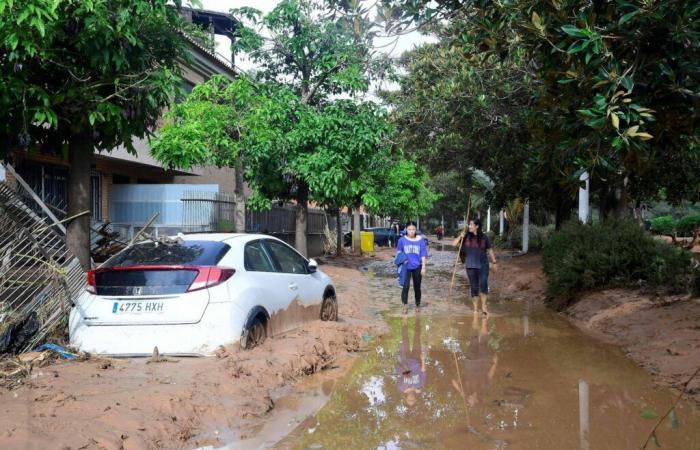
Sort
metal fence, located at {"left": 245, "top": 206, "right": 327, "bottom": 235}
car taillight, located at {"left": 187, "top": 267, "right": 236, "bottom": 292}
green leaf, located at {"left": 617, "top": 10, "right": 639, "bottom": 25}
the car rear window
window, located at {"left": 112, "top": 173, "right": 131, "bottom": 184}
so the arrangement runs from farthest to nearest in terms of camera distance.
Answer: metal fence, located at {"left": 245, "top": 206, "right": 327, "bottom": 235}, window, located at {"left": 112, "top": 173, "right": 131, "bottom": 184}, the car rear window, car taillight, located at {"left": 187, "top": 267, "right": 236, "bottom": 292}, green leaf, located at {"left": 617, "top": 10, "right": 639, "bottom": 25}

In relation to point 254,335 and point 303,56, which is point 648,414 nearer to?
point 254,335

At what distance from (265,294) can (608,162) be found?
376cm

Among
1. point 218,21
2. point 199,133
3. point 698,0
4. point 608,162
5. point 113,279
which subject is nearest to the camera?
point 698,0

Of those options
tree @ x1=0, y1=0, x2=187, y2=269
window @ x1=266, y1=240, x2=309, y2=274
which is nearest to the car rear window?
window @ x1=266, y1=240, x2=309, y2=274

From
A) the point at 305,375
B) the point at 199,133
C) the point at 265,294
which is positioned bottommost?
the point at 305,375

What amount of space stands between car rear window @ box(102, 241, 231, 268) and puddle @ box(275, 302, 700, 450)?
189 centimetres

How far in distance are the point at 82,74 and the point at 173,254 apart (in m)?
2.39

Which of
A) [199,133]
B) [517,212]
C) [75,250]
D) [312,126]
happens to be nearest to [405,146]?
[312,126]

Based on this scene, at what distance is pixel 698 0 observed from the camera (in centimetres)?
470

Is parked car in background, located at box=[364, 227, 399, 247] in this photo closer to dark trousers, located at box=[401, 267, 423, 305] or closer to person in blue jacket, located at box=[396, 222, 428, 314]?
dark trousers, located at box=[401, 267, 423, 305]

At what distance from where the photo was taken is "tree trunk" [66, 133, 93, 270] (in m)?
7.91

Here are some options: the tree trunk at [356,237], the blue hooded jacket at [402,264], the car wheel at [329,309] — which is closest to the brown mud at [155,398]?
the car wheel at [329,309]

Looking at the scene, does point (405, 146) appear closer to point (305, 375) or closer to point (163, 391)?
point (305, 375)

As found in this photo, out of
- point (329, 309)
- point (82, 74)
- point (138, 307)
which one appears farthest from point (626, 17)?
point (329, 309)
